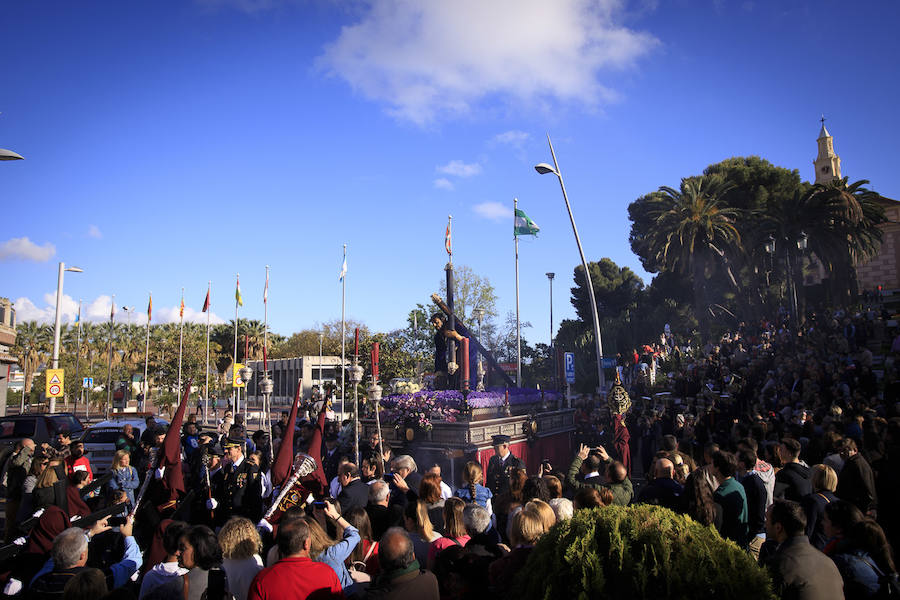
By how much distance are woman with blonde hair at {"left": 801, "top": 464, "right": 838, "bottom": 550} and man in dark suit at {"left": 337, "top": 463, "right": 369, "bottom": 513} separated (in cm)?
417

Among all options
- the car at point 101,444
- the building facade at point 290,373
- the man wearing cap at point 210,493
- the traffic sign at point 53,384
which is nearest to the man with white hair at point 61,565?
the man wearing cap at point 210,493

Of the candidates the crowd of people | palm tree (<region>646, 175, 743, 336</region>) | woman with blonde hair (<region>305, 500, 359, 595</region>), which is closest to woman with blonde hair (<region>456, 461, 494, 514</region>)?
the crowd of people

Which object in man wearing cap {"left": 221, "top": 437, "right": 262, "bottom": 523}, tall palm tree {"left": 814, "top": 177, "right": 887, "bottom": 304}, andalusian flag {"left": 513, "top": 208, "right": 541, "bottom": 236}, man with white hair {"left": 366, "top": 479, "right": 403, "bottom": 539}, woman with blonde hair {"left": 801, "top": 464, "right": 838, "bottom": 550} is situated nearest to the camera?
woman with blonde hair {"left": 801, "top": 464, "right": 838, "bottom": 550}

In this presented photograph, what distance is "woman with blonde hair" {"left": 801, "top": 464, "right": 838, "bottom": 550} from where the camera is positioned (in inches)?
211

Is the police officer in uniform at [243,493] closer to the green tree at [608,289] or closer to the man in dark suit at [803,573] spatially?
the man in dark suit at [803,573]

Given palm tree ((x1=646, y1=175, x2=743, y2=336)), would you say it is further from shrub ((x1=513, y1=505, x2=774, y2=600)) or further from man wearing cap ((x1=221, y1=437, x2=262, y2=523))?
shrub ((x1=513, y1=505, x2=774, y2=600))

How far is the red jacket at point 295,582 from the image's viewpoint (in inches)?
142

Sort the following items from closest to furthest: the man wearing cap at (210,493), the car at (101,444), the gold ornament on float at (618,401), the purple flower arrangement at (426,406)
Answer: the man wearing cap at (210,493) < the gold ornament on float at (618,401) < the car at (101,444) < the purple flower arrangement at (426,406)

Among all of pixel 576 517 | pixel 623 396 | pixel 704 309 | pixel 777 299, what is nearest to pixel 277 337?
pixel 704 309

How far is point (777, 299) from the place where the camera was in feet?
139

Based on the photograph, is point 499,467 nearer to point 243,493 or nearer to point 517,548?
point 243,493

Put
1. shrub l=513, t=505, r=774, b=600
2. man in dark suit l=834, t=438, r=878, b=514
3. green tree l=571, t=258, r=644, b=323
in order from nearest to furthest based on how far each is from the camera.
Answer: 1. shrub l=513, t=505, r=774, b=600
2. man in dark suit l=834, t=438, r=878, b=514
3. green tree l=571, t=258, r=644, b=323

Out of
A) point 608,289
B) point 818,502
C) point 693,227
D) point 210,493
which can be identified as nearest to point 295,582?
point 818,502

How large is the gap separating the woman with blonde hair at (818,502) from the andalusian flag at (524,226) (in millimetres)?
20527
